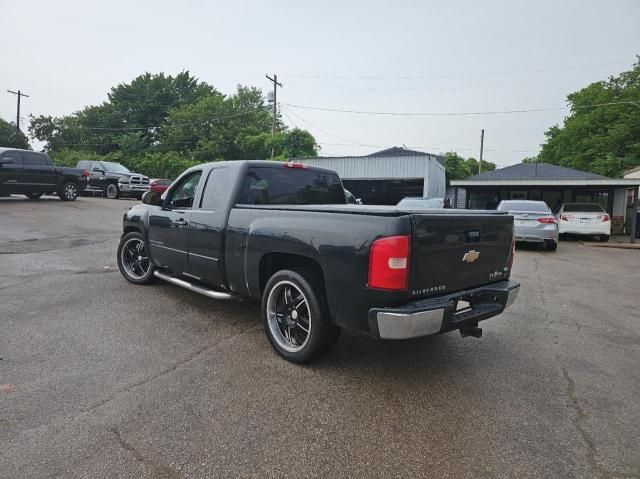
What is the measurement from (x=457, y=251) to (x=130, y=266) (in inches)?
196

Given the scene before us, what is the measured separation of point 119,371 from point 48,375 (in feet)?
1.67

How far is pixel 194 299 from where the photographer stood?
17.9 ft

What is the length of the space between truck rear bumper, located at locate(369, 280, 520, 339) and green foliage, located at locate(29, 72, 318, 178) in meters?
38.7

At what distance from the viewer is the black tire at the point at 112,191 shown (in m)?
22.8

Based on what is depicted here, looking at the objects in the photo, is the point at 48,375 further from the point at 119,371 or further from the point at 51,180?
the point at 51,180

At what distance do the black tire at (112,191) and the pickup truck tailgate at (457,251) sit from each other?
75.1 feet

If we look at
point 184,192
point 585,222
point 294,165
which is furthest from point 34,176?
point 585,222

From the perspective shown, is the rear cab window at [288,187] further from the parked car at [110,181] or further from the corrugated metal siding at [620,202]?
the corrugated metal siding at [620,202]

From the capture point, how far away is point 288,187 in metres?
4.67

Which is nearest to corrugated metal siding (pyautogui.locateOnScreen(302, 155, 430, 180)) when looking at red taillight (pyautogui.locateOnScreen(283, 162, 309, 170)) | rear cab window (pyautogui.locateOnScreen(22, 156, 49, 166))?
rear cab window (pyautogui.locateOnScreen(22, 156, 49, 166))

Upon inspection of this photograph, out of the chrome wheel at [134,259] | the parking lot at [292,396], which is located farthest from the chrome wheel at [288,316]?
the chrome wheel at [134,259]

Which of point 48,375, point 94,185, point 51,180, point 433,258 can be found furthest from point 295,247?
point 94,185

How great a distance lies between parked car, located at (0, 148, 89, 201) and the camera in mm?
14531

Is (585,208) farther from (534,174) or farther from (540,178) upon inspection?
(534,174)
